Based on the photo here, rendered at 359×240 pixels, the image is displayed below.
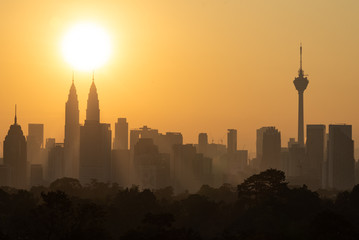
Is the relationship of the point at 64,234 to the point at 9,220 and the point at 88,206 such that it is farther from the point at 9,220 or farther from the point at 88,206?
the point at 9,220

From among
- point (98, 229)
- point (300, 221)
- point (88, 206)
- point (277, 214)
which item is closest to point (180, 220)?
point (277, 214)

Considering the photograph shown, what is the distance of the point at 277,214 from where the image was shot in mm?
173875

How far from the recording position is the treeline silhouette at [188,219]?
130 meters

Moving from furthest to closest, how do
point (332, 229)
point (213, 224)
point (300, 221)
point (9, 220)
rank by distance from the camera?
point (213, 224) < point (9, 220) < point (300, 221) < point (332, 229)

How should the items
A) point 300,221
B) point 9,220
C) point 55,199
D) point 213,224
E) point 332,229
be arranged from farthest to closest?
point 213,224, point 9,220, point 300,221, point 55,199, point 332,229

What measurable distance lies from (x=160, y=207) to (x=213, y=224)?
47.7ft

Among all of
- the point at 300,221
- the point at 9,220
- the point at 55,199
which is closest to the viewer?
the point at 55,199

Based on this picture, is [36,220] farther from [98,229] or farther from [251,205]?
[251,205]

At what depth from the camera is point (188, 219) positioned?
19250 centimetres

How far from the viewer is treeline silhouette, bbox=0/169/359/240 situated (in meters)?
130

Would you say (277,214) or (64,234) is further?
(277,214)

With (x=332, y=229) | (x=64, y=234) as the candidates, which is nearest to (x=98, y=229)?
(x=64, y=234)

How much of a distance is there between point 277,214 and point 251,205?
72.0 feet

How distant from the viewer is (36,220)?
152 m
